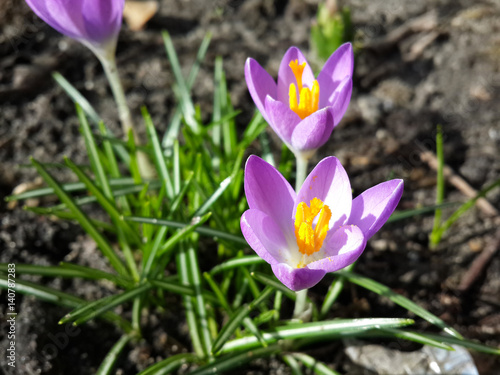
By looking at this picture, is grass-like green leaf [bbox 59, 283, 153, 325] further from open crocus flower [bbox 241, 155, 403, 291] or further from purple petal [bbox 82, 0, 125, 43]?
purple petal [bbox 82, 0, 125, 43]

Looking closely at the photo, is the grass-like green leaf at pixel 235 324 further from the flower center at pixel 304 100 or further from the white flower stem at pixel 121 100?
the white flower stem at pixel 121 100

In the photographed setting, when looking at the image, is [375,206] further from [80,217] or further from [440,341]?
[80,217]

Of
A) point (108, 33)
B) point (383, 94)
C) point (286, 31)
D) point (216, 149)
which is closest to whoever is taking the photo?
point (108, 33)

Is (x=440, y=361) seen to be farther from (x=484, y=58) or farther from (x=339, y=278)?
(x=484, y=58)

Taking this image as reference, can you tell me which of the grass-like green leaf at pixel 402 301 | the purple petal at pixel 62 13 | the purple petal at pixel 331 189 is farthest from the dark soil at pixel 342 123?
the purple petal at pixel 62 13

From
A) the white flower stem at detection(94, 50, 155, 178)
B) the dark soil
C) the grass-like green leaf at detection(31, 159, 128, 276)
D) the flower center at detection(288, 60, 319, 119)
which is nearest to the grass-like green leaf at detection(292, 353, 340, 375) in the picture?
the dark soil

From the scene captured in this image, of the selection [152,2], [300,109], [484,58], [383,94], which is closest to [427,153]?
[383,94]
